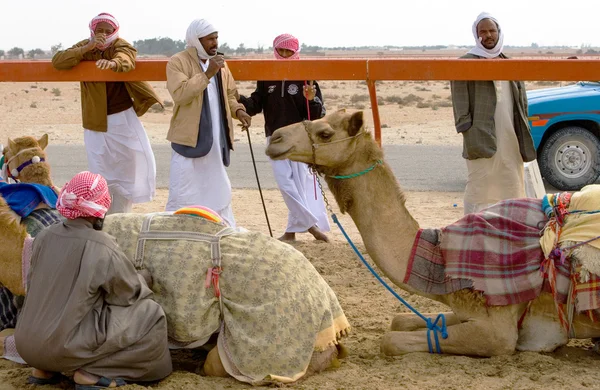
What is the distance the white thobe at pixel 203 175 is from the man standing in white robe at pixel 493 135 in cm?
197

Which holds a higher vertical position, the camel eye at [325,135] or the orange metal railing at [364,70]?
the orange metal railing at [364,70]

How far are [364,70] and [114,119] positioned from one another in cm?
224

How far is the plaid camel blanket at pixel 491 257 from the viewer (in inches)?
214

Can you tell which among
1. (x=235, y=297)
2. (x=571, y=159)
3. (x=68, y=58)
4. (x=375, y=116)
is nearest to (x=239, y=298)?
Result: (x=235, y=297)

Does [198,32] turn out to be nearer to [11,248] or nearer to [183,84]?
[183,84]

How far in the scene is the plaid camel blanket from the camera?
5438mm

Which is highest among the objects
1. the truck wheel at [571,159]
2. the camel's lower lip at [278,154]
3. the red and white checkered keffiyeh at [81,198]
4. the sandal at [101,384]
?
the camel's lower lip at [278,154]

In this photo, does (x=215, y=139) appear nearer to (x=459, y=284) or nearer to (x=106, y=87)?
(x=106, y=87)

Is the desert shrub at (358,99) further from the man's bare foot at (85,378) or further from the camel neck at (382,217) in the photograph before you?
the man's bare foot at (85,378)

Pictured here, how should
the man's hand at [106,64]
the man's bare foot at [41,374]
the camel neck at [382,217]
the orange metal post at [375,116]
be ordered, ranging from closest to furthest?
the man's bare foot at [41,374] < the camel neck at [382,217] < the orange metal post at [375,116] < the man's hand at [106,64]

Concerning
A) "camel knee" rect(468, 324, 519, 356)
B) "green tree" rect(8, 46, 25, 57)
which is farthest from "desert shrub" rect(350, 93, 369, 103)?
"green tree" rect(8, 46, 25, 57)

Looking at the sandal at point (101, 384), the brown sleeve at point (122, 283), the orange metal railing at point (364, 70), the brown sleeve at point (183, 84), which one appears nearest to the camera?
the brown sleeve at point (122, 283)

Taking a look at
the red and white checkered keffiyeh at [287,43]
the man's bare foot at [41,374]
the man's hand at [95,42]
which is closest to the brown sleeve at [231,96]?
the man's hand at [95,42]

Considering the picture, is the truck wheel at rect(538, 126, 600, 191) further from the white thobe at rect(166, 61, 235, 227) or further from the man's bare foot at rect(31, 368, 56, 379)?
the man's bare foot at rect(31, 368, 56, 379)
